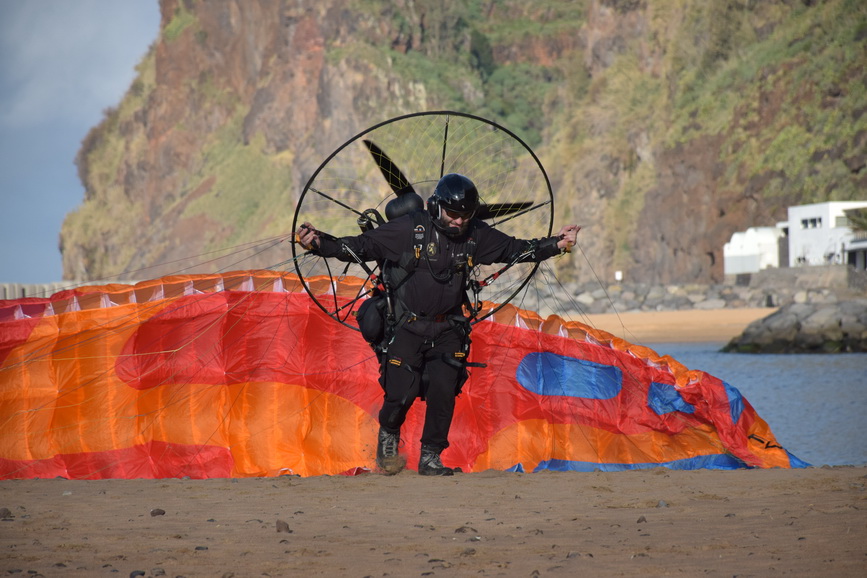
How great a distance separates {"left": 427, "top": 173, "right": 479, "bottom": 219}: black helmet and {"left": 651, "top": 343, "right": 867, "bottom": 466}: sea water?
20.7 feet

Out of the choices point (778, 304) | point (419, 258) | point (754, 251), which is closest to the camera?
point (419, 258)

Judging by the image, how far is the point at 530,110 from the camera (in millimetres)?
104625

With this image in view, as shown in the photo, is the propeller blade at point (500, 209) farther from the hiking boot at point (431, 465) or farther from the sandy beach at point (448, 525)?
the sandy beach at point (448, 525)

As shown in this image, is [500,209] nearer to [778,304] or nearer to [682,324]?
[682,324]

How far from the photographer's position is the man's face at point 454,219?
780 cm

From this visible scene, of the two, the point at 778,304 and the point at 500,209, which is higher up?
the point at 500,209

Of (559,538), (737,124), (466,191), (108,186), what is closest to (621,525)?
(559,538)

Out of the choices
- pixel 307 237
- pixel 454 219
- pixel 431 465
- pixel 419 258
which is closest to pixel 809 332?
pixel 431 465

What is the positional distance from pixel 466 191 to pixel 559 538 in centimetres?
302

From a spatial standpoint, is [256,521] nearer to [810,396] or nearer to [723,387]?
[723,387]

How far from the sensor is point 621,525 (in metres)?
5.82

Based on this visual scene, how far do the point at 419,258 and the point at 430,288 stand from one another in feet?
0.79

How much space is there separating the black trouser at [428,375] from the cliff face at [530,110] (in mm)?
35907

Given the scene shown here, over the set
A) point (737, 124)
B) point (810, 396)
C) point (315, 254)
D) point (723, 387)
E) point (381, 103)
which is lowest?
point (810, 396)
